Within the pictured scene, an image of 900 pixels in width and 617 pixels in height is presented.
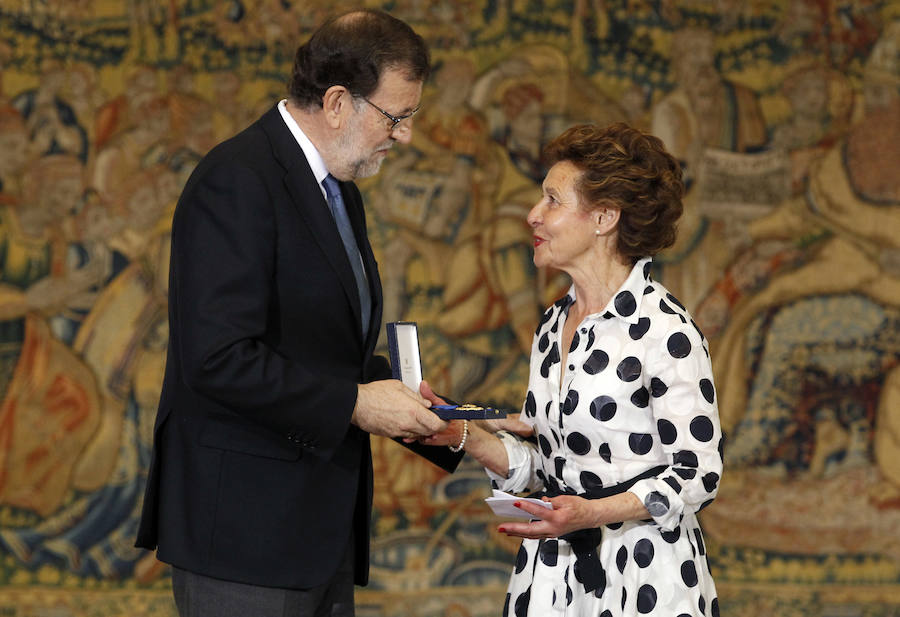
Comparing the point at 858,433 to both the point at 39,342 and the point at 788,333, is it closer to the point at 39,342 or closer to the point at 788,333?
the point at 788,333

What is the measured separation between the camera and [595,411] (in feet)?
8.70

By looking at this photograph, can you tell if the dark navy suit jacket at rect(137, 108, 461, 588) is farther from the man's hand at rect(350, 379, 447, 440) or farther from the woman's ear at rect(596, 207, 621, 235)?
the woman's ear at rect(596, 207, 621, 235)

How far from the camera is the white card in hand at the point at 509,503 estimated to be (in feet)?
7.98

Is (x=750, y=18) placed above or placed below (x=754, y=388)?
above

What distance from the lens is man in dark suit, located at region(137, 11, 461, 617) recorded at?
2.42 metres

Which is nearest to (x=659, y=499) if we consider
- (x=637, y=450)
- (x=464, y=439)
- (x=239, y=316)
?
(x=637, y=450)

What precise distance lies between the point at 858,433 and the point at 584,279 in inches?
148

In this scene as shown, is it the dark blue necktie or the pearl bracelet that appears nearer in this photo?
the dark blue necktie

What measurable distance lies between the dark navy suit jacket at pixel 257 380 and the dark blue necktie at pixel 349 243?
0.13 meters

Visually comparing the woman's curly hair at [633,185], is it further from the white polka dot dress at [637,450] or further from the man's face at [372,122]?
the man's face at [372,122]

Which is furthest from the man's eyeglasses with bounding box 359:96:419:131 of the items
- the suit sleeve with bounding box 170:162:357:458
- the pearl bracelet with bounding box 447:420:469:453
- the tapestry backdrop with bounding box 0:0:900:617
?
the tapestry backdrop with bounding box 0:0:900:617

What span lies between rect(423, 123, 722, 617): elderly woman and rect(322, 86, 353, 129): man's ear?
629 mm

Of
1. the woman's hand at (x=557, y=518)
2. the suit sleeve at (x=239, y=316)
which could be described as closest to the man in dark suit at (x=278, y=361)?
the suit sleeve at (x=239, y=316)

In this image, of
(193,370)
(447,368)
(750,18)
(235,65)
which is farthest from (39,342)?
(750,18)
